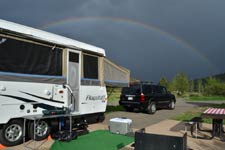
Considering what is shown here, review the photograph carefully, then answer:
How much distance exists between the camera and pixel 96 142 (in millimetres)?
8016

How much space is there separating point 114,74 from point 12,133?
5.61 metres

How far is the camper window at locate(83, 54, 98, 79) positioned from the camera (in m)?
10.1

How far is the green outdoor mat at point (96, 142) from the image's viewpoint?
7375 millimetres

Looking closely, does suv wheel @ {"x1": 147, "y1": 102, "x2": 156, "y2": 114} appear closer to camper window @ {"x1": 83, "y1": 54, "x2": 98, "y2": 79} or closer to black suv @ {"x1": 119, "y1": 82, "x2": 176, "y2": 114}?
black suv @ {"x1": 119, "y1": 82, "x2": 176, "y2": 114}

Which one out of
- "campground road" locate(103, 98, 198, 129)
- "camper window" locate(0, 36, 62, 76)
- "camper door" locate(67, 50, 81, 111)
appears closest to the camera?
"camper window" locate(0, 36, 62, 76)

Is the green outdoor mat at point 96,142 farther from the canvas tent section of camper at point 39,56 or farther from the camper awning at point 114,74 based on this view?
the camper awning at point 114,74

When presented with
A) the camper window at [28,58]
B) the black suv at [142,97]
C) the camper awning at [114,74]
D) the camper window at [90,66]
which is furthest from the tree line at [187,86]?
the camper window at [28,58]

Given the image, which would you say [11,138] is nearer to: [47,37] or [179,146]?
[47,37]

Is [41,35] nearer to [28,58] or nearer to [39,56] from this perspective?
[39,56]

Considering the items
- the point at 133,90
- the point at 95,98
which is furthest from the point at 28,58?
the point at 133,90

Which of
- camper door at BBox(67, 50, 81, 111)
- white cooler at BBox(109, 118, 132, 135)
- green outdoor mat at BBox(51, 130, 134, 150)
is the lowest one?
green outdoor mat at BBox(51, 130, 134, 150)

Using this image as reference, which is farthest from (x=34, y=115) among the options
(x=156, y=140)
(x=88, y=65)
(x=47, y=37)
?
(x=156, y=140)

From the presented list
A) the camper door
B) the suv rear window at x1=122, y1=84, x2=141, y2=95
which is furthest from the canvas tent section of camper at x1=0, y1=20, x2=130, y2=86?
the suv rear window at x1=122, y1=84, x2=141, y2=95

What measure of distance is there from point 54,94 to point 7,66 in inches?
76.8
